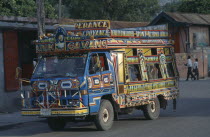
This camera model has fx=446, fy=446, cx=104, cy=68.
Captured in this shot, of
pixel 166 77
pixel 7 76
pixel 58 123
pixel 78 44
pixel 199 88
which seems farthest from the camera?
pixel 199 88

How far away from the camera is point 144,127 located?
12992mm

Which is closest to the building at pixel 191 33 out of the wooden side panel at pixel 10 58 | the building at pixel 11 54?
the building at pixel 11 54

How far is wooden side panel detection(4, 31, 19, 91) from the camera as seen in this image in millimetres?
18427

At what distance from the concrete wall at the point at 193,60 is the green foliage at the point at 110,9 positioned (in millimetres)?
14287

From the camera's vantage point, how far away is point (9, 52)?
1866 centimetres

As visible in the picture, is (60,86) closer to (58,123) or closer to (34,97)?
(34,97)

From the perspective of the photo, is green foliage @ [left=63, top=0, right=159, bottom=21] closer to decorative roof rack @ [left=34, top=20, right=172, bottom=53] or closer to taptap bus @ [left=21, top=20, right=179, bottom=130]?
taptap bus @ [left=21, top=20, right=179, bottom=130]

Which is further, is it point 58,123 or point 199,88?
point 199,88

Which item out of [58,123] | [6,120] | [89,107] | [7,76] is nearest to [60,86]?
[89,107]

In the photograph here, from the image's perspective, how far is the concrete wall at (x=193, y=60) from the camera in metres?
38.5

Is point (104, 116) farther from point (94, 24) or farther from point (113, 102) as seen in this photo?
point (94, 24)

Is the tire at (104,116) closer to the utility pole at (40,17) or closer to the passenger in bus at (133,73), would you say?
the passenger in bus at (133,73)

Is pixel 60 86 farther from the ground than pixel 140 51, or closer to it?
closer to it

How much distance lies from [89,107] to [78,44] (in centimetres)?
179
